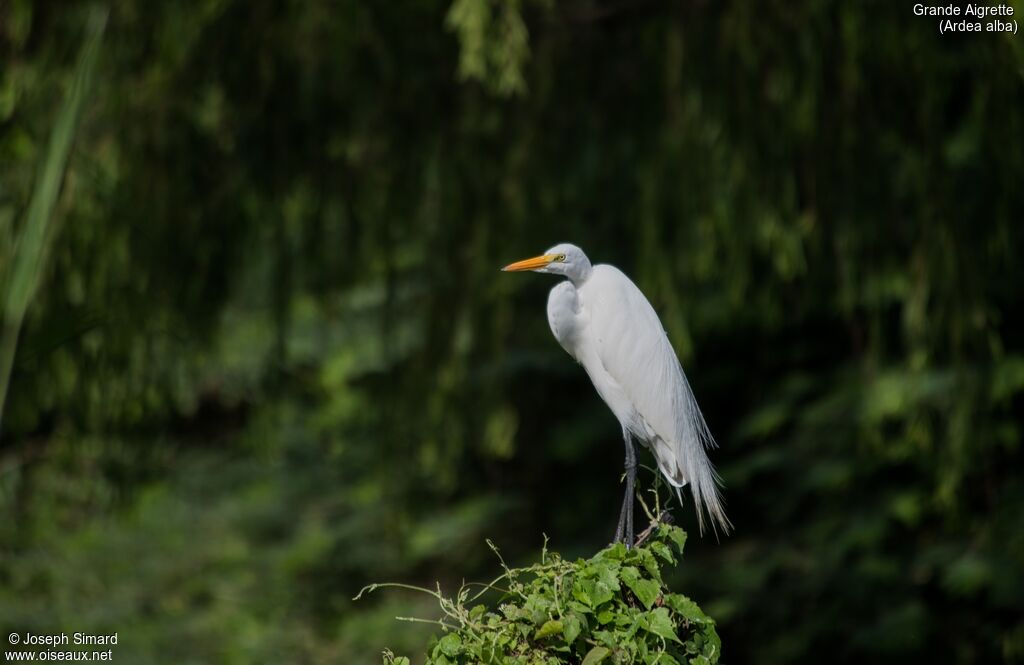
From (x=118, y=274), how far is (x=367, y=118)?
802mm

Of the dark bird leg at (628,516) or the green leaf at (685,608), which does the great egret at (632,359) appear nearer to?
the dark bird leg at (628,516)

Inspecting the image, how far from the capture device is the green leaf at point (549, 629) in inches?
48.8

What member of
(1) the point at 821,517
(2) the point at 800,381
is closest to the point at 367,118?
(2) the point at 800,381

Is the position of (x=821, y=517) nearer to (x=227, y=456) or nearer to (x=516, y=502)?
(x=516, y=502)

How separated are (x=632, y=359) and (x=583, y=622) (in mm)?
593

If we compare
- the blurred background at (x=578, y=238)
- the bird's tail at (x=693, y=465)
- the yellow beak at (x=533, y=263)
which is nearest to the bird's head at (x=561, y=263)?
the yellow beak at (x=533, y=263)

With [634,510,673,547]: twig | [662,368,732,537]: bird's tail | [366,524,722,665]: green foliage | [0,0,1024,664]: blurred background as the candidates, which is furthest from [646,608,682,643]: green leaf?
[0,0,1024,664]: blurred background

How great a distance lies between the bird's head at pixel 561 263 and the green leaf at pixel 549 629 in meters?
0.58

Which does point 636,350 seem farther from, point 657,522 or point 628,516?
point 657,522

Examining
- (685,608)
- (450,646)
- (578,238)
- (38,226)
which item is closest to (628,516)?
(685,608)

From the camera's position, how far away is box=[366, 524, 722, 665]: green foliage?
49.1 inches

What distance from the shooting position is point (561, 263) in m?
1.71

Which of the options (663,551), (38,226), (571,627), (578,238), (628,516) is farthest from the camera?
(578,238)

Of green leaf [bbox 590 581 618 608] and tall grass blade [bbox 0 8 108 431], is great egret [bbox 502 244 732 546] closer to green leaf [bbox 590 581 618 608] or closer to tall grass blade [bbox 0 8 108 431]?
green leaf [bbox 590 581 618 608]
